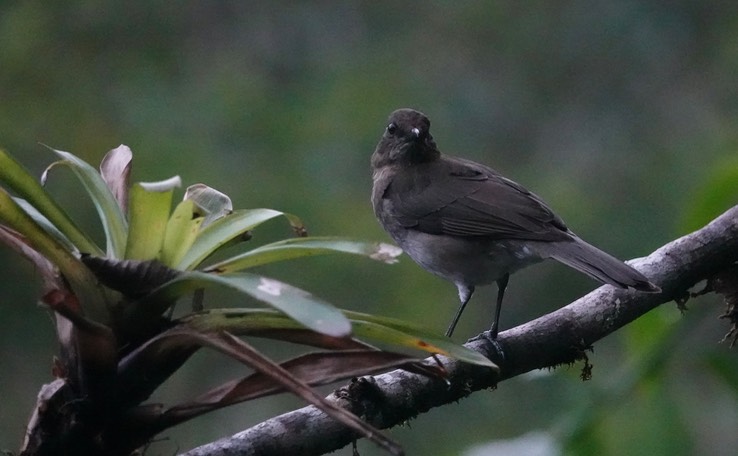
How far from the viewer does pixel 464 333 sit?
731 cm

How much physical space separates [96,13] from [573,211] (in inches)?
164

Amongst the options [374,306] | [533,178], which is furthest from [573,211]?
[374,306]

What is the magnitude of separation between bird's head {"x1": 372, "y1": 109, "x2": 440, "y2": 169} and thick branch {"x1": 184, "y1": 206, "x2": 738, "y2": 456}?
1.72 meters

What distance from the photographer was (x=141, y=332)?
1.88 meters

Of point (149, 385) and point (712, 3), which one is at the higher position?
point (712, 3)

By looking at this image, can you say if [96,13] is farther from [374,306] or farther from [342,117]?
[374,306]

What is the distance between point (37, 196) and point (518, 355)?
150 centimetres

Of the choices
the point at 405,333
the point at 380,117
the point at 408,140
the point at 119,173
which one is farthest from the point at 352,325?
the point at 380,117

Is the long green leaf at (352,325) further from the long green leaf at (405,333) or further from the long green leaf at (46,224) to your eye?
the long green leaf at (46,224)

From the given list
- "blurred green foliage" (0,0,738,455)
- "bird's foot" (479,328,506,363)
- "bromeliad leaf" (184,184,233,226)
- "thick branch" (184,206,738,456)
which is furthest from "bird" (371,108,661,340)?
"bromeliad leaf" (184,184,233,226)

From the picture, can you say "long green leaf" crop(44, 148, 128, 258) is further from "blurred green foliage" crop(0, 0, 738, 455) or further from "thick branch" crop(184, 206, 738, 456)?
"blurred green foliage" crop(0, 0, 738, 455)

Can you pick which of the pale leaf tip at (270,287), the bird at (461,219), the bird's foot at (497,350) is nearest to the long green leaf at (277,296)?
the pale leaf tip at (270,287)

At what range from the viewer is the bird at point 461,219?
4.05 metres

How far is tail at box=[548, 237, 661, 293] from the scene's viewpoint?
2.97 metres
